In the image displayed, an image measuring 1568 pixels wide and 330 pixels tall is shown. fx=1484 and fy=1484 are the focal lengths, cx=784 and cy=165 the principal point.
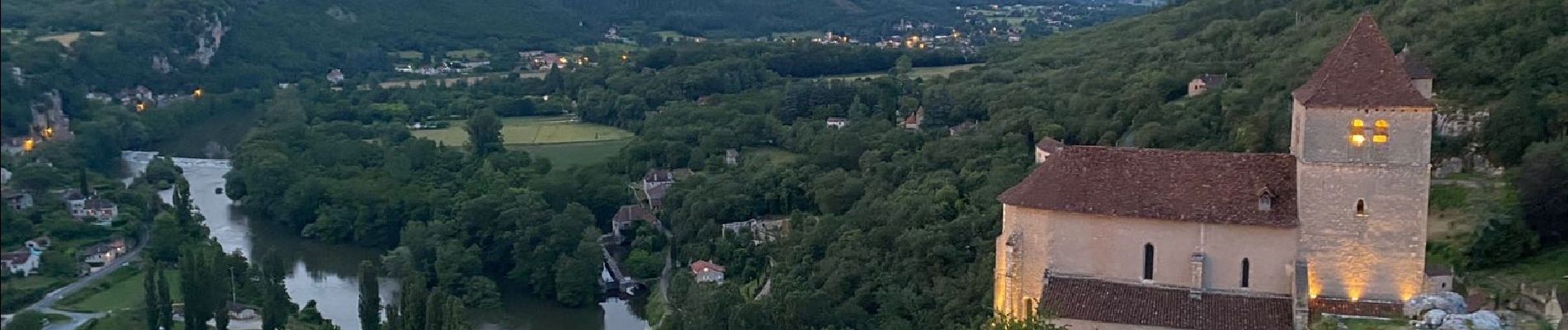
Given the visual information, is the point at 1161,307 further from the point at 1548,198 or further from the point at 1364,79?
the point at 1548,198

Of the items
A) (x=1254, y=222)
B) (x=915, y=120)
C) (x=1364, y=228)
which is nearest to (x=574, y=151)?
(x=915, y=120)

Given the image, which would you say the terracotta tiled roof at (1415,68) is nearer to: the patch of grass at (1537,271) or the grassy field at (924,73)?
the patch of grass at (1537,271)

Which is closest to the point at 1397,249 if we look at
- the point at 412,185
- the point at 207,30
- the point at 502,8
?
the point at 412,185

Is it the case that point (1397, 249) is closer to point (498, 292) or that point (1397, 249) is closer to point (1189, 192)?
point (1189, 192)

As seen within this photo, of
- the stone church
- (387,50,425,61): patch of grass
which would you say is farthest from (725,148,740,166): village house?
(387,50,425,61): patch of grass

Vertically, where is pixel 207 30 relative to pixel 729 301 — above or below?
above

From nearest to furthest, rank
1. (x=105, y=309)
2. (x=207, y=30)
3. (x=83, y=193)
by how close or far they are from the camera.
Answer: (x=105, y=309) < (x=83, y=193) < (x=207, y=30)

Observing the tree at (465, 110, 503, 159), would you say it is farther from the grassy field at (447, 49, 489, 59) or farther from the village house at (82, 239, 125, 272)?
the grassy field at (447, 49, 489, 59)

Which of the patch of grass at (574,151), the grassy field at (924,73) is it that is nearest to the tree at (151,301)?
the patch of grass at (574,151)
